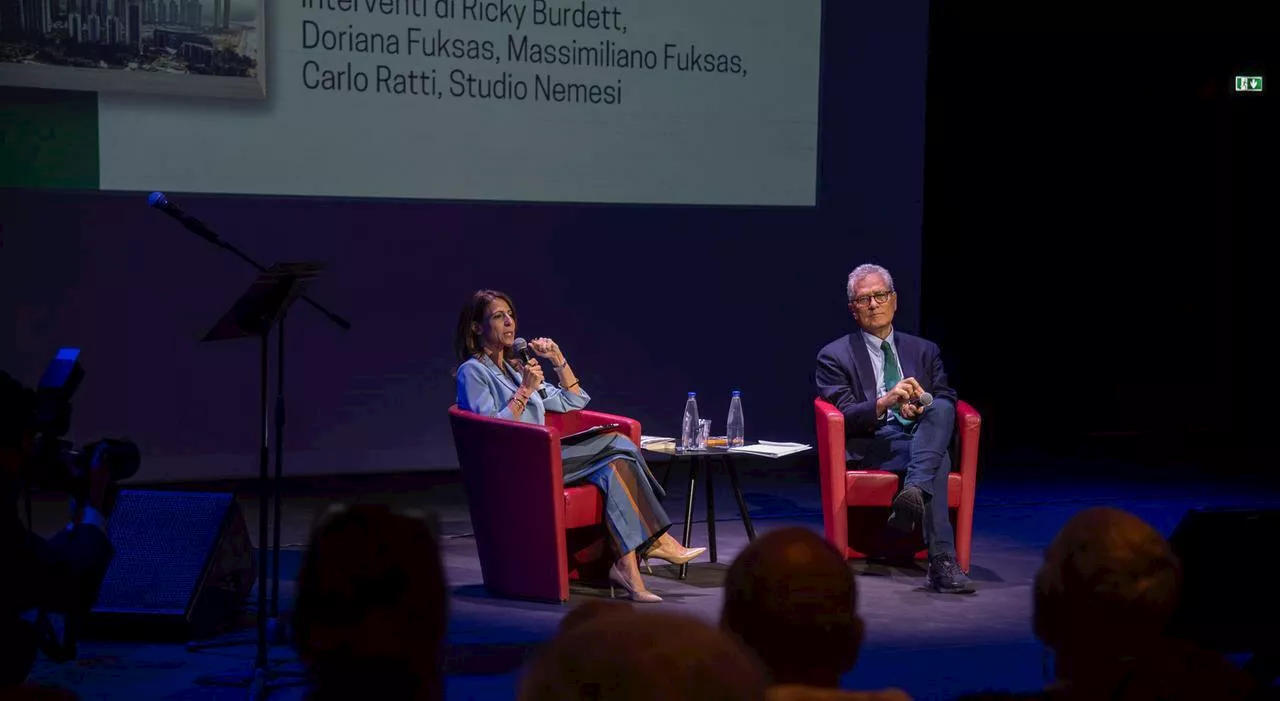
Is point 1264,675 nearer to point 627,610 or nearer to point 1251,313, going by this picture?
point 627,610

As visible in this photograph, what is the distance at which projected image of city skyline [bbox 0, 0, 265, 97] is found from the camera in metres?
6.60

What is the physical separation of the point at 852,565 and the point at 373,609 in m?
3.14

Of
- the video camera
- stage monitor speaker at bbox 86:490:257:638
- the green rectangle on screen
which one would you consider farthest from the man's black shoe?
the green rectangle on screen

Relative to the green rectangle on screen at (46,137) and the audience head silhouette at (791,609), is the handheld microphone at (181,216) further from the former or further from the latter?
the green rectangle on screen at (46,137)

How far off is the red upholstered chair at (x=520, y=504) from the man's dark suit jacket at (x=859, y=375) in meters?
1.05

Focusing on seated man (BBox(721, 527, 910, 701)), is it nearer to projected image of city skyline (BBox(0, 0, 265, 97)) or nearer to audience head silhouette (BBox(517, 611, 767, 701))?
audience head silhouette (BBox(517, 611, 767, 701))

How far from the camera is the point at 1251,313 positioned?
32.3 feet

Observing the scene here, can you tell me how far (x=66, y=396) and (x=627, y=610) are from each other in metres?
2.03

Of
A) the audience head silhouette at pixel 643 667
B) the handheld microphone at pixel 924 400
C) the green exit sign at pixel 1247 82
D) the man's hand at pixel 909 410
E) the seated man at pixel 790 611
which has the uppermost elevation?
the green exit sign at pixel 1247 82

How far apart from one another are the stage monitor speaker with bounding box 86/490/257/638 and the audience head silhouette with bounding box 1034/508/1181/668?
3.33m

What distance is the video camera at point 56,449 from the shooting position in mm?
2695

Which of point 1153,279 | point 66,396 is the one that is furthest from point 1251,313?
point 66,396

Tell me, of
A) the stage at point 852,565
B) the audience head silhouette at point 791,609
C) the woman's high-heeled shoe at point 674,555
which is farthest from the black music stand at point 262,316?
the audience head silhouette at point 791,609

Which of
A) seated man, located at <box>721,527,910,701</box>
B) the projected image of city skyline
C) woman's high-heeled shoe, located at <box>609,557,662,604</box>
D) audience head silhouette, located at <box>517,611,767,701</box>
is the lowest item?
woman's high-heeled shoe, located at <box>609,557,662,604</box>
